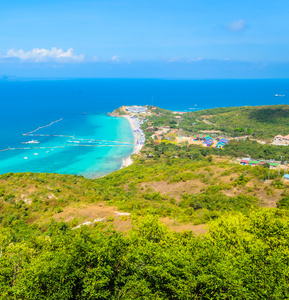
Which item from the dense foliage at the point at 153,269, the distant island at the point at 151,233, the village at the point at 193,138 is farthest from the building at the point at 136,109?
the dense foliage at the point at 153,269

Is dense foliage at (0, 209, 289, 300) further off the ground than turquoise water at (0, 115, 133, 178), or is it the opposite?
dense foliage at (0, 209, 289, 300)

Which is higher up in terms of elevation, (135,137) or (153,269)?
(153,269)

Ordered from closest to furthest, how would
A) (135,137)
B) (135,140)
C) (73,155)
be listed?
(73,155) → (135,140) → (135,137)

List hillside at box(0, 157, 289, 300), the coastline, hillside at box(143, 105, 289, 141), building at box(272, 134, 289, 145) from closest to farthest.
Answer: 1. hillside at box(0, 157, 289, 300)
2. the coastline
3. building at box(272, 134, 289, 145)
4. hillside at box(143, 105, 289, 141)

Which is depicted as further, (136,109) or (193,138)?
(136,109)

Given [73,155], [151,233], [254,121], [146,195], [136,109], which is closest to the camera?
[151,233]

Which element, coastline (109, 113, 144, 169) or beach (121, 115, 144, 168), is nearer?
coastline (109, 113, 144, 169)

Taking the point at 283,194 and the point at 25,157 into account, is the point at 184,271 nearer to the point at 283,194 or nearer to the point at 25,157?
the point at 283,194

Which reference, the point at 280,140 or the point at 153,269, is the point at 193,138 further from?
the point at 153,269

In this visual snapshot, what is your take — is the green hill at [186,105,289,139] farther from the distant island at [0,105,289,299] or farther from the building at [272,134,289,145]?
the distant island at [0,105,289,299]

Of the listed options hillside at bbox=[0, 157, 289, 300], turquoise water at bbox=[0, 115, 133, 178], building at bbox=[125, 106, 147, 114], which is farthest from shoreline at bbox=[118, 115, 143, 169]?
hillside at bbox=[0, 157, 289, 300]

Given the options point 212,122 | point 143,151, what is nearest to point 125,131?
point 143,151

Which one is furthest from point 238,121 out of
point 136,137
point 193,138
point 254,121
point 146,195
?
point 146,195
